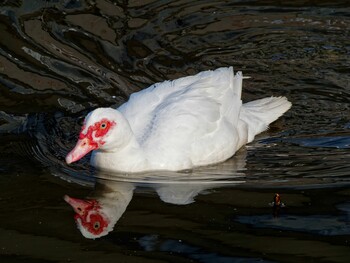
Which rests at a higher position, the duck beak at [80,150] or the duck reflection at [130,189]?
the duck beak at [80,150]

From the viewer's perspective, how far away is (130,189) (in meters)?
7.64

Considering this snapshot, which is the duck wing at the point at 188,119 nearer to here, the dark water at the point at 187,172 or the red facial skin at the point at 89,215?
the dark water at the point at 187,172

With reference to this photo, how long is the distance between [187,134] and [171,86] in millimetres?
734

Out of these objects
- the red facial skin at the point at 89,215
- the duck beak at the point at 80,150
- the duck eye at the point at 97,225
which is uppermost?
the duck beak at the point at 80,150

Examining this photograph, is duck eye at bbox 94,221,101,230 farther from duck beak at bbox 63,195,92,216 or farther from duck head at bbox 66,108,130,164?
duck head at bbox 66,108,130,164

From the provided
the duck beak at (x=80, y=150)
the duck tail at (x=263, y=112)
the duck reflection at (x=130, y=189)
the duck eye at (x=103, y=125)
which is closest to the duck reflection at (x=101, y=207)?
the duck reflection at (x=130, y=189)

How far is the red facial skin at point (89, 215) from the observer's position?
22.4 feet

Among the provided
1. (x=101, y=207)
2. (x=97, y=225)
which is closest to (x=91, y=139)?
(x=101, y=207)

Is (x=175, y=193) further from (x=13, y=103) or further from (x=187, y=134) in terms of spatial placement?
(x=13, y=103)

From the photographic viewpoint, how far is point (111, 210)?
722 centimetres

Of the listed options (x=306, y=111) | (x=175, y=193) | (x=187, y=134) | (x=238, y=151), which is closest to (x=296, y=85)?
(x=306, y=111)

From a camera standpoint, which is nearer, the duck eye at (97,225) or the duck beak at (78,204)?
the duck eye at (97,225)

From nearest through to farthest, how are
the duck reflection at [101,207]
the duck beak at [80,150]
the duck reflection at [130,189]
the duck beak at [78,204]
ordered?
the duck reflection at [101,207]
the duck reflection at [130,189]
the duck beak at [78,204]
the duck beak at [80,150]

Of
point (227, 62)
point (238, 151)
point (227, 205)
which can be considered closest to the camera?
point (227, 205)
